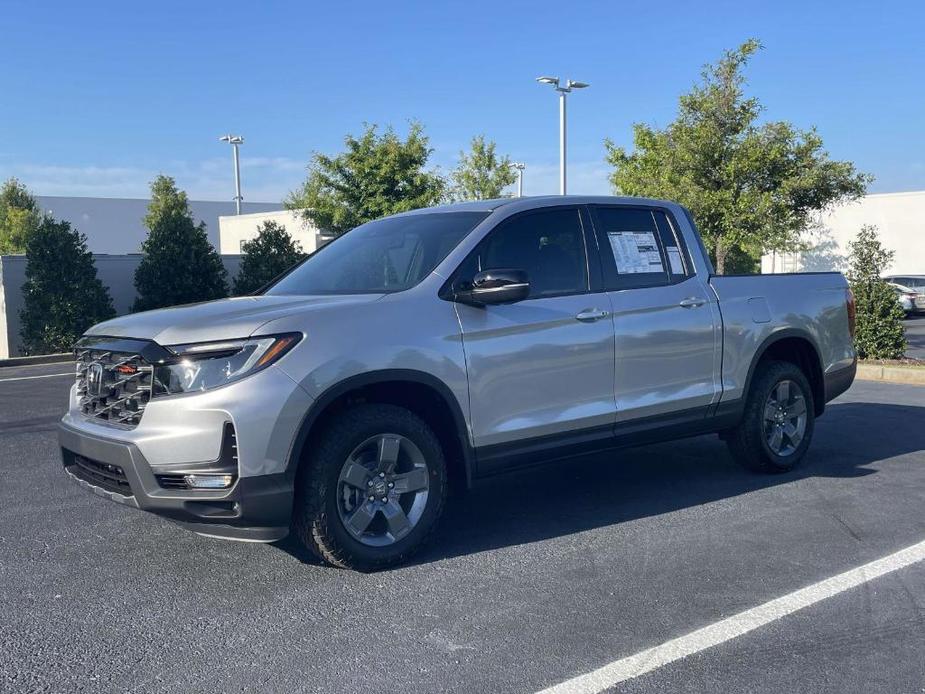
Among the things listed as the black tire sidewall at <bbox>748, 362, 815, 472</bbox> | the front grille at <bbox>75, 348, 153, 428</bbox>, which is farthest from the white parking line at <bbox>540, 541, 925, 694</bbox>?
the front grille at <bbox>75, 348, 153, 428</bbox>

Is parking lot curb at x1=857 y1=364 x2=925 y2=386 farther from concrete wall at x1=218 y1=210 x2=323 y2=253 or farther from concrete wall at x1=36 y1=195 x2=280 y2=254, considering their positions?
concrete wall at x1=36 y1=195 x2=280 y2=254

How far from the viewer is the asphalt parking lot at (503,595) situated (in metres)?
3.39

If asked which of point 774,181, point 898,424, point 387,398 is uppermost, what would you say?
point 774,181

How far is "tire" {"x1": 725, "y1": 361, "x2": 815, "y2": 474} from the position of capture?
20.9ft

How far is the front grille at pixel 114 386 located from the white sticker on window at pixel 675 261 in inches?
134

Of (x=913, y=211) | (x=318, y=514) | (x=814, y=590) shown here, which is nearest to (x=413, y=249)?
(x=318, y=514)

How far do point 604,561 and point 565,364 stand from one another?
3.67 feet

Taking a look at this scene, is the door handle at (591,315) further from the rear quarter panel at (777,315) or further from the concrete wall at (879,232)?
the concrete wall at (879,232)

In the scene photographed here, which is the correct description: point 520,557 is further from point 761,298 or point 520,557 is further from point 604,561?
point 761,298

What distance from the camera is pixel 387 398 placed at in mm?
4664

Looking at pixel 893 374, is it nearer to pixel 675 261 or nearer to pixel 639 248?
pixel 675 261

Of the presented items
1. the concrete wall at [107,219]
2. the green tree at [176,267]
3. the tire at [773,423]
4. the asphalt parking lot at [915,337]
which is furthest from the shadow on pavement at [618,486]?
the concrete wall at [107,219]

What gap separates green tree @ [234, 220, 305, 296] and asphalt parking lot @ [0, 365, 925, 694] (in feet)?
51.8

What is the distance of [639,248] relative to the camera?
5.86 meters
